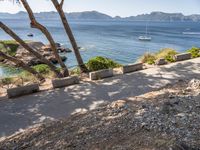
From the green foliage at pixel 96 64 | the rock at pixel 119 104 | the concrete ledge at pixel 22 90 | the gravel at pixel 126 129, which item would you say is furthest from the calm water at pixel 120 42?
the gravel at pixel 126 129

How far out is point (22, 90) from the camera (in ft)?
30.6

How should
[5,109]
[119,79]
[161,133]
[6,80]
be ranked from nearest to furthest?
[161,133]
[5,109]
[119,79]
[6,80]

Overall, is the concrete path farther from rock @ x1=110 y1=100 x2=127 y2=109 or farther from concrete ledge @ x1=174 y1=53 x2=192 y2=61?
concrete ledge @ x1=174 y1=53 x2=192 y2=61

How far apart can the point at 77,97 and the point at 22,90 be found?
2.05m

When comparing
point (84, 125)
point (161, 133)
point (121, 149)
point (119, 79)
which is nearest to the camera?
point (121, 149)

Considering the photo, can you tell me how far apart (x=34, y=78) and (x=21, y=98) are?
10.6 feet

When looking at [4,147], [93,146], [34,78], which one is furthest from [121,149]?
[34,78]

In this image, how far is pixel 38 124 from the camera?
6.98m

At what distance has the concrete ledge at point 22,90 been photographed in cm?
918

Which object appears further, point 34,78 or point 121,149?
point 34,78

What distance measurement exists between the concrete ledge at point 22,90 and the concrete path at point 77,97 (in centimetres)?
27

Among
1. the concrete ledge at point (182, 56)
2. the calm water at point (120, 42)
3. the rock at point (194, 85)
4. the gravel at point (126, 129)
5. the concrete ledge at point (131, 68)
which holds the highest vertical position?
the concrete ledge at point (182, 56)

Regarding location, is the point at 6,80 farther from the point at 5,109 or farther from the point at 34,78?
the point at 5,109

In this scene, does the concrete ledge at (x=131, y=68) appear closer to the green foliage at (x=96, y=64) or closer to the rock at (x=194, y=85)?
the green foliage at (x=96, y=64)
